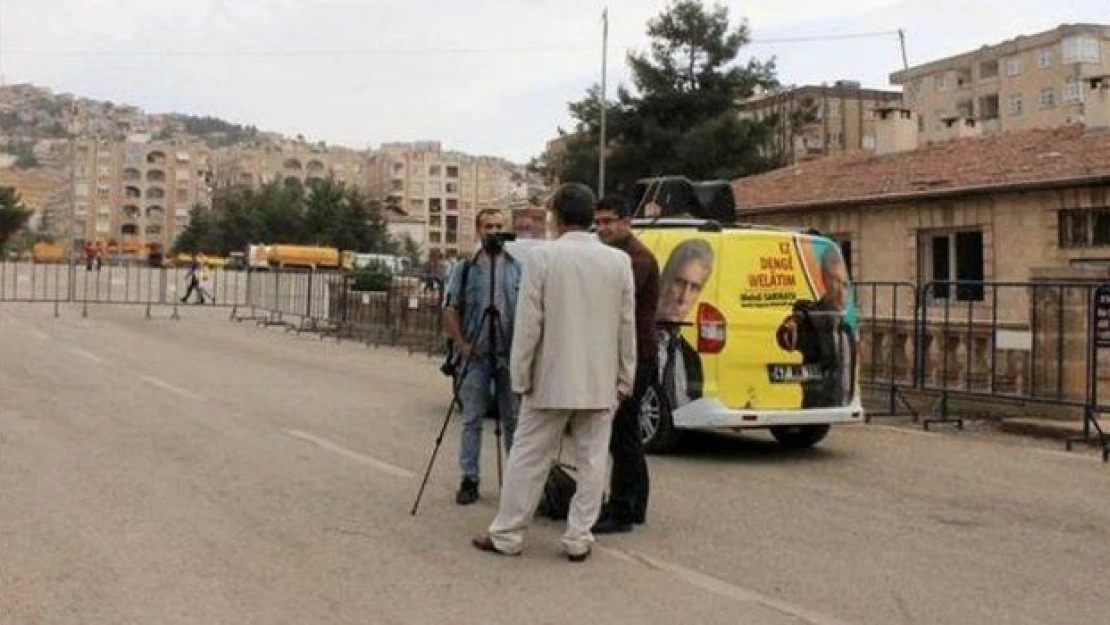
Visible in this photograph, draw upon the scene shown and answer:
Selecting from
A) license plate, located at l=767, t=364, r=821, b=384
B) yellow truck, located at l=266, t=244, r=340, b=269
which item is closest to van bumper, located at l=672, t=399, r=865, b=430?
license plate, located at l=767, t=364, r=821, b=384

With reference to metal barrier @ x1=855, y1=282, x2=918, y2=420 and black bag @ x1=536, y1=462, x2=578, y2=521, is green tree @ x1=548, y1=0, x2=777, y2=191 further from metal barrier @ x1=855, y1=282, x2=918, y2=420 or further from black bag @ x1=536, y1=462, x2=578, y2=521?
black bag @ x1=536, y1=462, x2=578, y2=521

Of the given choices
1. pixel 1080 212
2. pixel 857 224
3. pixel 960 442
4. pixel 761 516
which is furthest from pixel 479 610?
pixel 857 224

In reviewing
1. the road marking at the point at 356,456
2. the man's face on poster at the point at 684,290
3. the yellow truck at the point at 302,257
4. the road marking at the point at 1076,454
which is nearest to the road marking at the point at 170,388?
the road marking at the point at 356,456

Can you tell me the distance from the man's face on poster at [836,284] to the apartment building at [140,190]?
485 feet

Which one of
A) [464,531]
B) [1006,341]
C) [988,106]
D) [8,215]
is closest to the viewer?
[464,531]

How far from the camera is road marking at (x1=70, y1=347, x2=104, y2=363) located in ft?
58.8

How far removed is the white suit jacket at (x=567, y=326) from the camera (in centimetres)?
617

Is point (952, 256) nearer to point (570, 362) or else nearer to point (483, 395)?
point (483, 395)

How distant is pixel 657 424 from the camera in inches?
389

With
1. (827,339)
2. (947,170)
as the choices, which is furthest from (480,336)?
(947,170)

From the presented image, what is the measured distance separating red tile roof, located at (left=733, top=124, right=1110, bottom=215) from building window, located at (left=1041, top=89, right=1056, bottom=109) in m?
71.5

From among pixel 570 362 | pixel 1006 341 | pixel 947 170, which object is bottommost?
pixel 570 362

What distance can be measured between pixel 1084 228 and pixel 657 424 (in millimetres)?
13935

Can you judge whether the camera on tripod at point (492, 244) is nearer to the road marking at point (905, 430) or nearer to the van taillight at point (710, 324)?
the van taillight at point (710, 324)
